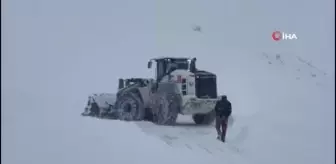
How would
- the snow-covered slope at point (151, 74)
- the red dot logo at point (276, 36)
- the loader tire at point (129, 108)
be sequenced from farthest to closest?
the red dot logo at point (276, 36), the loader tire at point (129, 108), the snow-covered slope at point (151, 74)

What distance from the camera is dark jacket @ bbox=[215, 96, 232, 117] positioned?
3.42 metres

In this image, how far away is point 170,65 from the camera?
11.2 ft

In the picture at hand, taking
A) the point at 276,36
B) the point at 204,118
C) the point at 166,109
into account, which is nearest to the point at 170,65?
the point at 166,109

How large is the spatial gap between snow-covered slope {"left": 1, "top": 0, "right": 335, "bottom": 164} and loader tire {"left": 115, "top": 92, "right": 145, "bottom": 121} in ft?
0.19

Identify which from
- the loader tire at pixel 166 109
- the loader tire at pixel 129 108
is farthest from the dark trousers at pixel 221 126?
the loader tire at pixel 129 108

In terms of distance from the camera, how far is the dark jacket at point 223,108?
3416 millimetres

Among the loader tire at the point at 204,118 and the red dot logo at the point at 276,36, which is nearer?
the loader tire at the point at 204,118

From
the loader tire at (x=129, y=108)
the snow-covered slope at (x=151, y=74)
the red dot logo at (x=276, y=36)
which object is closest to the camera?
the snow-covered slope at (x=151, y=74)

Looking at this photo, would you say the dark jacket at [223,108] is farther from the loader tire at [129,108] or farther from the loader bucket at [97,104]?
the loader bucket at [97,104]

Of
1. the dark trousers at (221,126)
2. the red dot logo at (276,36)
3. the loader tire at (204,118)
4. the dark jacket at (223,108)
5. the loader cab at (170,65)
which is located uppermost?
the red dot logo at (276,36)

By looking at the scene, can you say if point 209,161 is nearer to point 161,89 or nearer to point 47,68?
point 161,89

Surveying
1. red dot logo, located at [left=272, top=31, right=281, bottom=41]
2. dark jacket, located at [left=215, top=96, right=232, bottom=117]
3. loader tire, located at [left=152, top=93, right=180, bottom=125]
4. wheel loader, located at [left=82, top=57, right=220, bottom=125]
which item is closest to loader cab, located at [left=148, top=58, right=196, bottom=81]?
wheel loader, located at [left=82, top=57, right=220, bottom=125]

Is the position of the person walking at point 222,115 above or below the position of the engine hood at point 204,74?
below

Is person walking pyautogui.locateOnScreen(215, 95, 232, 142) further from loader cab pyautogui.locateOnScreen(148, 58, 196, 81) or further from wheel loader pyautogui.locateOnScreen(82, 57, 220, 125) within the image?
loader cab pyautogui.locateOnScreen(148, 58, 196, 81)
